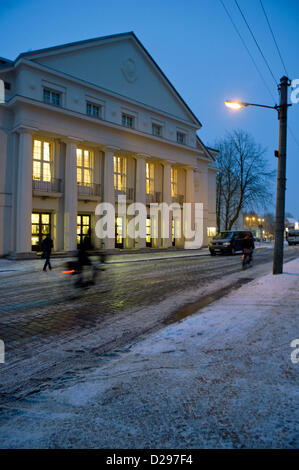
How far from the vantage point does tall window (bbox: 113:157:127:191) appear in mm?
26828

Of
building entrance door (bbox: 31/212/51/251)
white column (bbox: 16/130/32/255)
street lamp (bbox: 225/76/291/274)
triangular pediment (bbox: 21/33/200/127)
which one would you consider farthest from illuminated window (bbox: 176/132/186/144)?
street lamp (bbox: 225/76/291/274)

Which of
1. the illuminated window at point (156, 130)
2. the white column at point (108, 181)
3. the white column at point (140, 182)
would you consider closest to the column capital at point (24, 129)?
the white column at point (108, 181)

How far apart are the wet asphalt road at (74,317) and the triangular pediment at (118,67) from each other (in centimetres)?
1797

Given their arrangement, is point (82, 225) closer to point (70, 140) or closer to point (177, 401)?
point (70, 140)

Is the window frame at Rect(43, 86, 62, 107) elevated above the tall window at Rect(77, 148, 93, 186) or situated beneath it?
elevated above

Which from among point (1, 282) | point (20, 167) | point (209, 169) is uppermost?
point (209, 169)

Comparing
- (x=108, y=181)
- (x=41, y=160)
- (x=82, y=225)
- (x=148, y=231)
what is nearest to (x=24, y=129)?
(x=41, y=160)

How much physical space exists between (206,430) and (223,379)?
0.90 meters

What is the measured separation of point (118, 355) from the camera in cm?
400

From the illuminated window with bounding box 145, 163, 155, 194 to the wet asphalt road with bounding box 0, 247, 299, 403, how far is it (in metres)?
19.8

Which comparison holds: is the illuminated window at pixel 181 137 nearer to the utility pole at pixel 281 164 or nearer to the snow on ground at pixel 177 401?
the utility pole at pixel 281 164

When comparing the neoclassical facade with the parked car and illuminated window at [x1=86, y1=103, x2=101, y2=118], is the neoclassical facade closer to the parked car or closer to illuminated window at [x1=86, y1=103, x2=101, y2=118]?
illuminated window at [x1=86, y1=103, x2=101, y2=118]

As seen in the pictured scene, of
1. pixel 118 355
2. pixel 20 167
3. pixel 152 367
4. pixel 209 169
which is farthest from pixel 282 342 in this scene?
pixel 209 169
